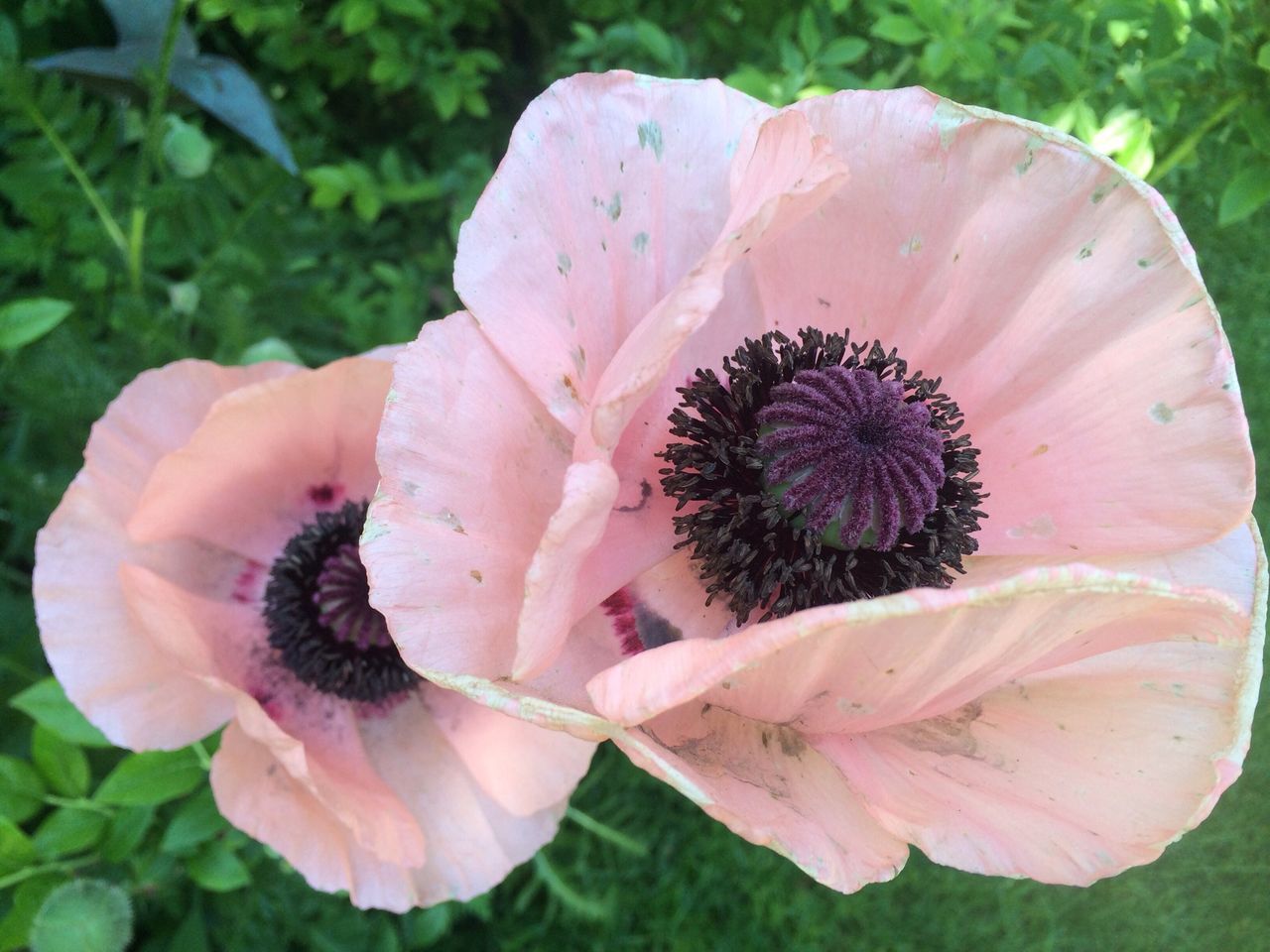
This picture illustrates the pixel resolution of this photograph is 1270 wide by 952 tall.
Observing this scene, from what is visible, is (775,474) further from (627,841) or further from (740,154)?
(627,841)

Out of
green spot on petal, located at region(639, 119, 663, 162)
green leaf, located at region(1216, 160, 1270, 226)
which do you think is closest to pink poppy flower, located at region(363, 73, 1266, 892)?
green spot on petal, located at region(639, 119, 663, 162)

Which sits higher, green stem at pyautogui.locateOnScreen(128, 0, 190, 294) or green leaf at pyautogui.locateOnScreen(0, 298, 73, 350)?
green stem at pyautogui.locateOnScreen(128, 0, 190, 294)

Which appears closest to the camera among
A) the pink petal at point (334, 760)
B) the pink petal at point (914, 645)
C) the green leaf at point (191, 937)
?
the pink petal at point (914, 645)

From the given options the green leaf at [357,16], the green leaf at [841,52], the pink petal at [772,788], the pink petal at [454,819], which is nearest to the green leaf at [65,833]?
the pink petal at [454,819]

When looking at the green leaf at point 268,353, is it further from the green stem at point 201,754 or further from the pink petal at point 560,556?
the pink petal at point 560,556

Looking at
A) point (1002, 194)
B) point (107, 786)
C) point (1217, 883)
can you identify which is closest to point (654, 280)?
point (1002, 194)

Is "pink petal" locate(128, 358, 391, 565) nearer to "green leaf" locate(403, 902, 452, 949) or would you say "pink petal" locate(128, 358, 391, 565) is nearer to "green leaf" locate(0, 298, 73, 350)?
"green leaf" locate(0, 298, 73, 350)
